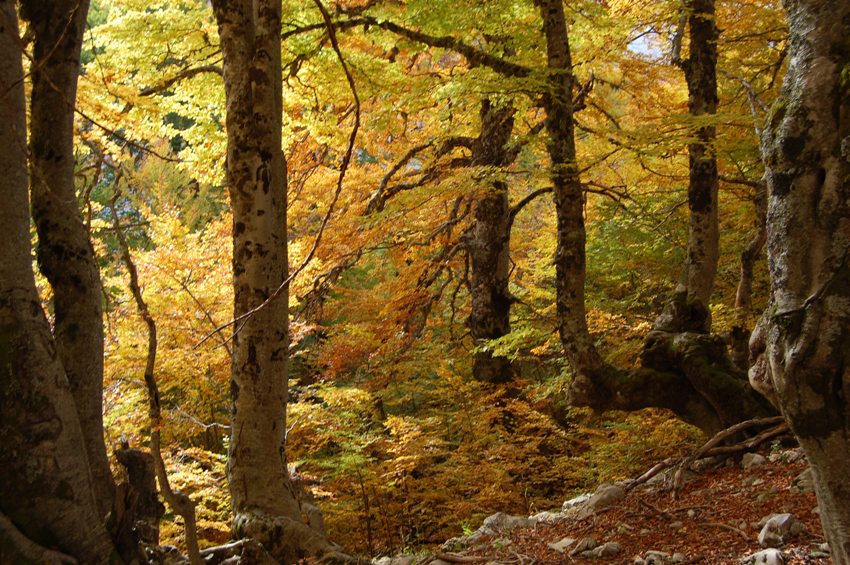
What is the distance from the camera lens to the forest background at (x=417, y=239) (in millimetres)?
6777

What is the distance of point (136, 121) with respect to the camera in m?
6.81

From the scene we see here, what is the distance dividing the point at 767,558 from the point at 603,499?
2321 millimetres

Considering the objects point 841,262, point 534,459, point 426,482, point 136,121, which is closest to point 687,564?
point 841,262

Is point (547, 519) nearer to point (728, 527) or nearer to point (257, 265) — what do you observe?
point (728, 527)

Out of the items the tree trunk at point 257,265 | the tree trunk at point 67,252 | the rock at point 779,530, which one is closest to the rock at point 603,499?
the rock at point 779,530

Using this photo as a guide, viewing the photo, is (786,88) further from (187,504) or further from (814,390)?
(187,504)

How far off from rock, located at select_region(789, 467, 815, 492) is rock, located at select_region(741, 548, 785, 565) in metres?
1.26

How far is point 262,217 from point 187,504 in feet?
Answer: 6.53

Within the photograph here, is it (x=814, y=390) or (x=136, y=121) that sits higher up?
(x=136, y=121)

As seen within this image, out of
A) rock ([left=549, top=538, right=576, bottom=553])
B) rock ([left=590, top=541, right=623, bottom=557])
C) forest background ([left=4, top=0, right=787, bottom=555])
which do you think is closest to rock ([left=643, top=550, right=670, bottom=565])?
rock ([left=590, top=541, right=623, bottom=557])

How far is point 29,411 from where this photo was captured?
238 centimetres

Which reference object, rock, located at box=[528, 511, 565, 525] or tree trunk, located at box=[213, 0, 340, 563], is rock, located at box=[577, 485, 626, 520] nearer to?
rock, located at box=[528, 511, 565, 525]

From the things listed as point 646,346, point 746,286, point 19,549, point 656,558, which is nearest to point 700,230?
point 746,286

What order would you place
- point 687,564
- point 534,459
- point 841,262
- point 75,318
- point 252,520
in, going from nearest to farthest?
point 841,262
point 75,318
point 687,564
point 252,520
point 534,459
